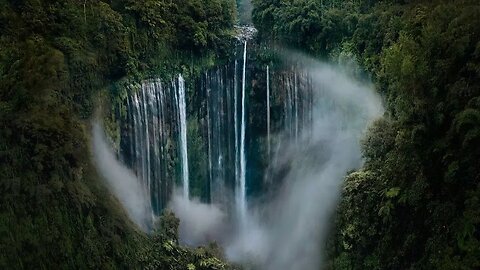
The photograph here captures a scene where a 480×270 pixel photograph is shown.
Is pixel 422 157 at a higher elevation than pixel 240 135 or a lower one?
higher

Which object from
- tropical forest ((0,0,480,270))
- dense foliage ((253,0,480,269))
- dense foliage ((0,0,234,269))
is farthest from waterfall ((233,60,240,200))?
dense foliage ((253,0,480,269))

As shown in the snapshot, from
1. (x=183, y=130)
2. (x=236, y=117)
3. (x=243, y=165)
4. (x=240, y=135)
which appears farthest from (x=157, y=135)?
(x=243, y=165)

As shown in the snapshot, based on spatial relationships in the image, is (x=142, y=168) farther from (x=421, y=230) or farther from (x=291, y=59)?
(x=421, y=230)

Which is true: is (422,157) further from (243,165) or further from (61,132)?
(243,165)

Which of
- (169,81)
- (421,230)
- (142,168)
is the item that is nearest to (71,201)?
(142,168)

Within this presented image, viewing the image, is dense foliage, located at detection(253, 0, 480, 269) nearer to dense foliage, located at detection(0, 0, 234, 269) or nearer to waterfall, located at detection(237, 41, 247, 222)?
dense foliage, located at detection(0, 0, 234, 269)

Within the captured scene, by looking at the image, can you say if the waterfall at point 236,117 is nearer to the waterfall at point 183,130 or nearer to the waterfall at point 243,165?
the waterfall at point 243,165

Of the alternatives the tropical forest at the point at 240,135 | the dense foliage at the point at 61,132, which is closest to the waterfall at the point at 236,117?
the tropical forest at the point at 240,135
